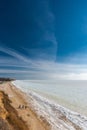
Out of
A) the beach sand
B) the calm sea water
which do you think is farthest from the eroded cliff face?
the calm sea water

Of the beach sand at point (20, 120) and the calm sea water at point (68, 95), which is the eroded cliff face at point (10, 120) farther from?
the calm sea water at point (68, 95)

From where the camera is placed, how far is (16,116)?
697 inches

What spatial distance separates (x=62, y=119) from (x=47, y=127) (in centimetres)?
263

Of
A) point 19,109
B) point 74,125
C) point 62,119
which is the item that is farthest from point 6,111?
point 74,125

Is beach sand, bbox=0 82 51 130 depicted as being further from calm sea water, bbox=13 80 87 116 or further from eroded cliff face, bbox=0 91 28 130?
calm sea water, bbox=13 80 87 116

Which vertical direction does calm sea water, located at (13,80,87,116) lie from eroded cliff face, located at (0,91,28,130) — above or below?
above

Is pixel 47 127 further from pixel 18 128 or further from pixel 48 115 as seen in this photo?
pixel 48 115

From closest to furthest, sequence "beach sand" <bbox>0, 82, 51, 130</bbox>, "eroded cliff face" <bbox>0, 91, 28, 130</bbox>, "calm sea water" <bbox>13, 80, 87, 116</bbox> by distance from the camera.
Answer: "eroded cliff face" <bbox>0, 91, 28, 130</bbox>, "beach sand" <bbox>0, 82, 51, 130</bbox>, "calm sea water" <bbox>13, 80, 87, 116</bbox>

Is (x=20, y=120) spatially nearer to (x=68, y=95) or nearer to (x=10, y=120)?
(x=10, y=120)

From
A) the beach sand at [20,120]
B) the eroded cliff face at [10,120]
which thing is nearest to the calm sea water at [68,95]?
the beach sand at [20,120]

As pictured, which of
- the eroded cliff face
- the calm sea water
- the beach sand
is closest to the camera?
the eroded cliff face

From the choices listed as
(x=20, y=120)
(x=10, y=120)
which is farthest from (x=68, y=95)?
(x=10, y=120)

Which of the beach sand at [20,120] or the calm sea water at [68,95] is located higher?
the calm sea water at [68,95]

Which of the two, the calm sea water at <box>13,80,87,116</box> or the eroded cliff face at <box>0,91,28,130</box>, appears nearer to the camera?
the eroded cliff face at <box>0,91,28,130</box>
